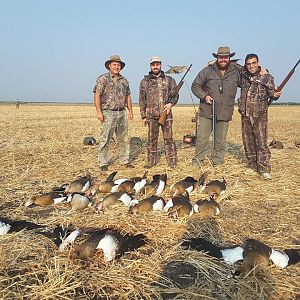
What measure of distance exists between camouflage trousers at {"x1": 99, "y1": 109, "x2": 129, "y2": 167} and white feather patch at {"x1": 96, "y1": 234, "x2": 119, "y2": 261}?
4.36 meters

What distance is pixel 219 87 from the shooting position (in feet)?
24.7

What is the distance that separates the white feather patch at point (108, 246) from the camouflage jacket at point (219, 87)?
4756 mm

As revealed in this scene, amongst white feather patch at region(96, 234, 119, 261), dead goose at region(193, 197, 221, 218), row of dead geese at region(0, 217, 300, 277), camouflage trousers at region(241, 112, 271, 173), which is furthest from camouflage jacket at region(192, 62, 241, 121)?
white feather patch at region(96, 234, 119, 261)

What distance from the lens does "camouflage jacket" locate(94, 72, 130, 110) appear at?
7703 millimetres

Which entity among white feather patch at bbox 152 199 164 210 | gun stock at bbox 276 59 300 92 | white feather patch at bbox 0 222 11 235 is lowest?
white feather patch at bbox 152 199 164 210

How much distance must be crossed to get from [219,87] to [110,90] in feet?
7.87

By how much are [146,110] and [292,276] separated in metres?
5.19

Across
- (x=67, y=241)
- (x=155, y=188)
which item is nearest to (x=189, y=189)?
(x=155, y=188)

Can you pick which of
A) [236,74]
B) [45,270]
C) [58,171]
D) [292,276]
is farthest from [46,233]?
[236,74]

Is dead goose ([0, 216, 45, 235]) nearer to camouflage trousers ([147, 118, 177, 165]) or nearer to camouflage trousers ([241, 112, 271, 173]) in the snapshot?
camouflage trousers ([147, 118, 177, 165])

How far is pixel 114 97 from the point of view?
25.4 ft

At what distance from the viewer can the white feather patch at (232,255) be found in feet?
11.6

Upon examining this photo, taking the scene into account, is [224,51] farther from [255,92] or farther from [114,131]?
[114,131]

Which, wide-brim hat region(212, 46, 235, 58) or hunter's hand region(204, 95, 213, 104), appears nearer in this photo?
wide-brim hat region(212, 46, 235, 58)
